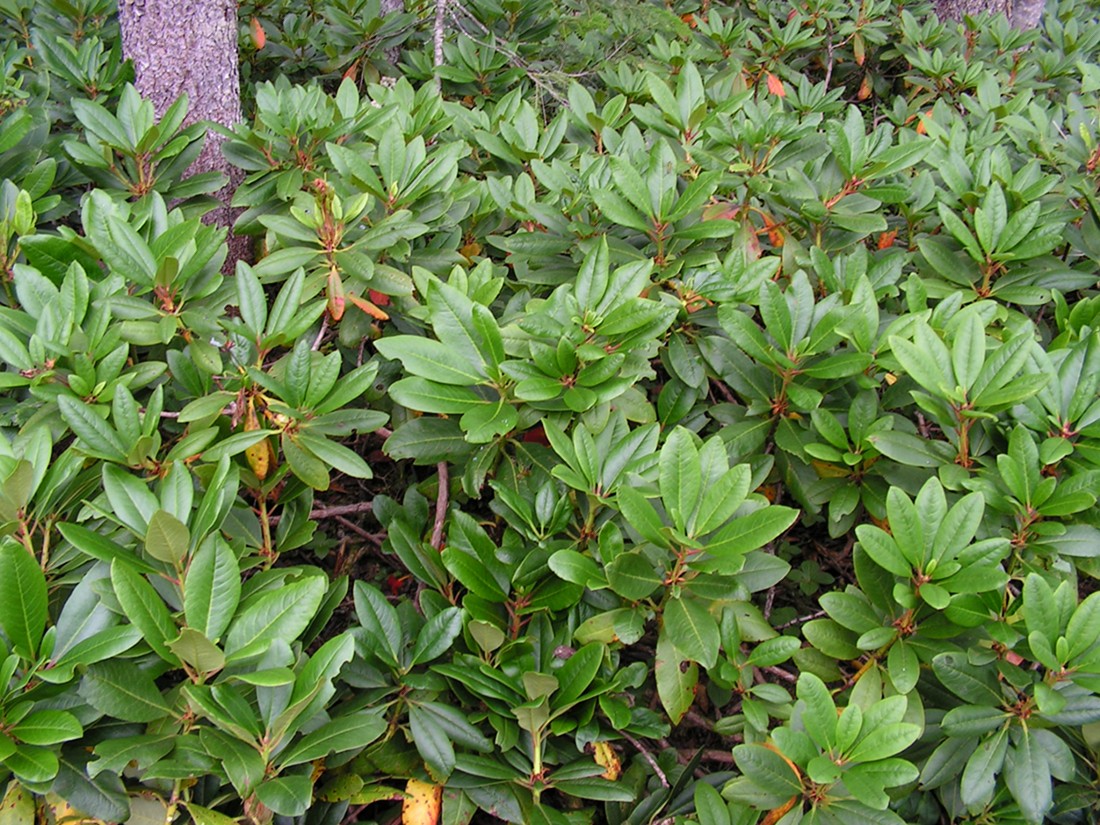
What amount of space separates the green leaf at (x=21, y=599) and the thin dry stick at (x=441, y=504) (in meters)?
0.79

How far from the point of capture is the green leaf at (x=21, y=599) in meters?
1.35

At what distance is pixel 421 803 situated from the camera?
161 cm

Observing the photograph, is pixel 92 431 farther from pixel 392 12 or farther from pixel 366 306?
A: pixel 392 12

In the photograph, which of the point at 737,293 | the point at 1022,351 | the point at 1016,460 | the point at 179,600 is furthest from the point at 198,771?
the point at 1022,351

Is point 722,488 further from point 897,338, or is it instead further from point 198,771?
point 198,771

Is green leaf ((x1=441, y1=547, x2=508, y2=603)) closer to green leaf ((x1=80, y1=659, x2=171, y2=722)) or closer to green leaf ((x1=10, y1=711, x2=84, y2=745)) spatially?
green leaf ((x1=80, y1=659, x2=171, y2=722))

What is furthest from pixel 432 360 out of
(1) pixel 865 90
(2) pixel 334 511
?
(1) pixel 865 90

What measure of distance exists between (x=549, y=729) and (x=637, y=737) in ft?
0.93

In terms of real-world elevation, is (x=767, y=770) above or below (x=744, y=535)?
below

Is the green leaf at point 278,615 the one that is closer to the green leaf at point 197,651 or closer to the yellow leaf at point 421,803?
the green leaf at point 197,651

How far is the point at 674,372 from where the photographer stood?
202 centimetres

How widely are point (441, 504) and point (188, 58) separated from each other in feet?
7.14

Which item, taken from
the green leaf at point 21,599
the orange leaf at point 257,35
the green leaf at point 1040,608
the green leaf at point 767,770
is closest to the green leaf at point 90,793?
the green leaf at point 21,599

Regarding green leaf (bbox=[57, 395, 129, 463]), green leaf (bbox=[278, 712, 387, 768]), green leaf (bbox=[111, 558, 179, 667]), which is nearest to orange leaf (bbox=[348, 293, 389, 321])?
green leaf (bbox=[57, 395, 129, 463])
